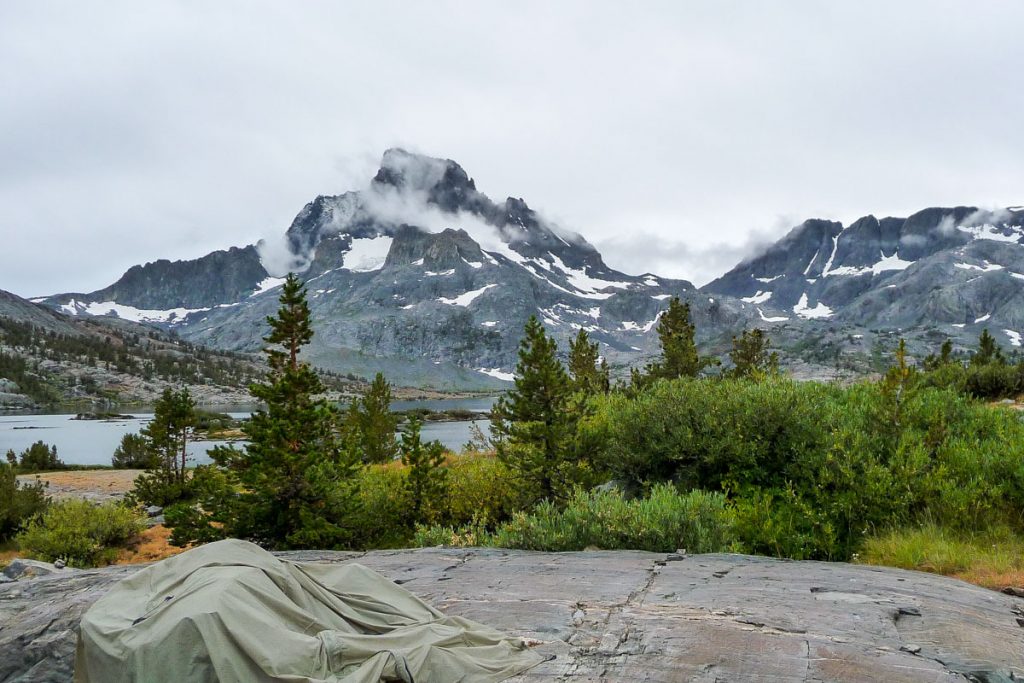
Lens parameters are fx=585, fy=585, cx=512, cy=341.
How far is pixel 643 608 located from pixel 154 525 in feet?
91.2

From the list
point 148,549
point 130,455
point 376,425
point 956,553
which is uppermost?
point 956,553

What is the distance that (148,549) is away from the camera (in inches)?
906

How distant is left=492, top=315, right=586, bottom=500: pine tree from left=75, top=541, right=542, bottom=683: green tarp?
1078 centimetres

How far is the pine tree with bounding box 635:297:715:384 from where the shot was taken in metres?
36.1

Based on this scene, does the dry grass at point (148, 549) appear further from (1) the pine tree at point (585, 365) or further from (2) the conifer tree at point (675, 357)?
(2) the conifer tree at point (675, 357)

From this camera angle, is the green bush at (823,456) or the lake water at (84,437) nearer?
the green bush at (823,456)

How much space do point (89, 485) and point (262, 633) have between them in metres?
43.4

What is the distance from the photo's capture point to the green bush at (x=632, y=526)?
10.6 metres

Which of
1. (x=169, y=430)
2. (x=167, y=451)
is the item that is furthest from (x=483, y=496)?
(x=167, y=451)

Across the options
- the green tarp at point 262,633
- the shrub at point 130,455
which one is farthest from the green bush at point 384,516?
the shrub at point 130,455

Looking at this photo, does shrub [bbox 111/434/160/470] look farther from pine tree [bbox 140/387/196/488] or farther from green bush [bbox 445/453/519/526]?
green bush [bbox 445/453/519/526]

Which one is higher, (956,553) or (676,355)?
(676,355)

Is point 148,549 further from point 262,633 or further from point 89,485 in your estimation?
point 262,633

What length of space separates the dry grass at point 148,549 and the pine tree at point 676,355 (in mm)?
24341
